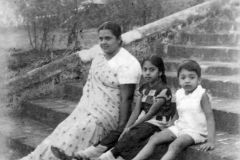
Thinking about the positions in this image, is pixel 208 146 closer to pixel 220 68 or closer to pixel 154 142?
pixel 154 142

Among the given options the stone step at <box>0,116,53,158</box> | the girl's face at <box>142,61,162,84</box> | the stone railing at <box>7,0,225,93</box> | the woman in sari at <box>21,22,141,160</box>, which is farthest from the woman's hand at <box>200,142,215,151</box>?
the stone railing at <box>7,0,225,93</box>

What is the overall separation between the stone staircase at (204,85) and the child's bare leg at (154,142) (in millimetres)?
184

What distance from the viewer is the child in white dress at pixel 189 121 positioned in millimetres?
4152

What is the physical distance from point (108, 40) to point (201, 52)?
196cm

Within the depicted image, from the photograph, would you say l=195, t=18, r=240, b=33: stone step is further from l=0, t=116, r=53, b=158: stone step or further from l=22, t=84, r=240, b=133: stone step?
l=0, t=116, r=53, b=158: stone step

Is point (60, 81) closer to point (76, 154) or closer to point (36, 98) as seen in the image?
point (36, 98)

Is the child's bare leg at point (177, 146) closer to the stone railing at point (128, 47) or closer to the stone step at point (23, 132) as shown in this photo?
the stone step at point (23, 132)

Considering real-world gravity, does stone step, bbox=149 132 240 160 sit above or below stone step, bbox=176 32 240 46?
below

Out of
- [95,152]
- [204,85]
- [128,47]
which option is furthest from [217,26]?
[95,152]

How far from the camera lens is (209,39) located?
677cm

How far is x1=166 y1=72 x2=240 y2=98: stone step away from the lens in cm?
514

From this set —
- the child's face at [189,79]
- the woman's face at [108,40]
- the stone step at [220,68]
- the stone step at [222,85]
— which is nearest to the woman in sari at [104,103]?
the woman's face at [108,40]

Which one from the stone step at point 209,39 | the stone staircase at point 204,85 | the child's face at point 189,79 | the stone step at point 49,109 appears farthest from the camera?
the stone step at point 209,39

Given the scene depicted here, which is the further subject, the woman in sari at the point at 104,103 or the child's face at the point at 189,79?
the woman in sari at the point at 104,103
